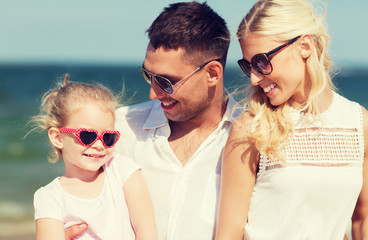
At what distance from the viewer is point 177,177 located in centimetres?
339

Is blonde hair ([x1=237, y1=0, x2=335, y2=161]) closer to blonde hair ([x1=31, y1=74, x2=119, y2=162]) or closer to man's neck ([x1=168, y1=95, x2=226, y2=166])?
man's neck ([x1=168, y1=95, x2=226, y2=166])

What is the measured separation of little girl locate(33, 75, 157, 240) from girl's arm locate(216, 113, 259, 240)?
0.49 meters

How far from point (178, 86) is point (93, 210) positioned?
0.94 m

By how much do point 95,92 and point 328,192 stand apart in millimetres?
1438

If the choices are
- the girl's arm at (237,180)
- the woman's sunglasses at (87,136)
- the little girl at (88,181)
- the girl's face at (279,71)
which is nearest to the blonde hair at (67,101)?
the little girl at (88,181)

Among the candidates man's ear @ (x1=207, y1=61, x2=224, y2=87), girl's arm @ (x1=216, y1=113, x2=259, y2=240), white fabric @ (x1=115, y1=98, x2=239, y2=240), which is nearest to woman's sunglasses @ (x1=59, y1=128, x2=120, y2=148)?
white fabric @ (x1=115, y1=98, x2=239, y2=240)

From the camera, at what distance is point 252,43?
293 cm

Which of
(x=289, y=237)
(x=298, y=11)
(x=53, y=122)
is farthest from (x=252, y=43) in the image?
(x=53, y=122)

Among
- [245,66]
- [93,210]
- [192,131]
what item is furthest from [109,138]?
[245,66]

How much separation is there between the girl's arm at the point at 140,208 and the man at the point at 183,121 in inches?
4.2

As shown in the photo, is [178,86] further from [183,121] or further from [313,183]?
[313,183]

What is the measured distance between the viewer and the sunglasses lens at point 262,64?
2.87m

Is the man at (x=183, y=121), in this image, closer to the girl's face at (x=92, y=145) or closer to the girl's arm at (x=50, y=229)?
the girl's face at (x=92, y=145)

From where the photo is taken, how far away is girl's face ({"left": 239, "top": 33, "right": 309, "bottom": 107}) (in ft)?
9.41
